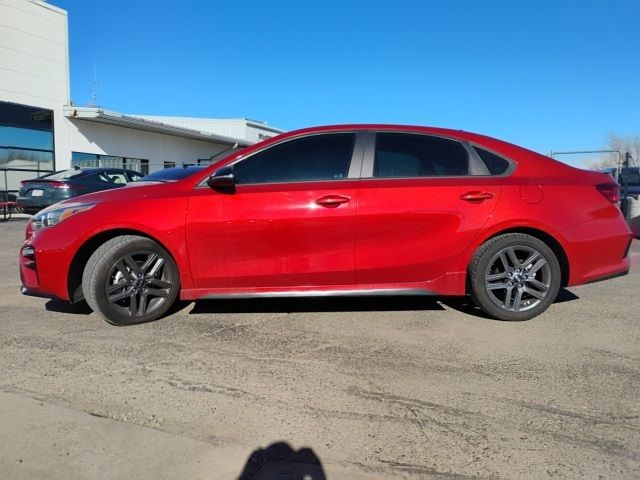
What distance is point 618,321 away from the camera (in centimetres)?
445

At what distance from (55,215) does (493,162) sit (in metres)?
3.74

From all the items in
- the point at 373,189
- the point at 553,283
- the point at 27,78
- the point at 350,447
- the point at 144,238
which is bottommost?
the point at 350,447

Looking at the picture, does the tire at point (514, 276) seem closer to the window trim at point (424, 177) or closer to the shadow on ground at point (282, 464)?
the window trim at point (424, 177)

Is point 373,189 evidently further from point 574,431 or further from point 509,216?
point 574,431

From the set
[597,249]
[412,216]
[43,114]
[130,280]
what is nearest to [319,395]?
[412,216]

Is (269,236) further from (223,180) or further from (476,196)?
(476,196)

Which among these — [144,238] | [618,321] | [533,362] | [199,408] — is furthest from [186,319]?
[618,321]

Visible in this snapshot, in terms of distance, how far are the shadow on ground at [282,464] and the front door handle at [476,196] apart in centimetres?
257

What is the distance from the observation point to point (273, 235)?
13.4 ft

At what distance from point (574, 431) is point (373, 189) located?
2.27 meters

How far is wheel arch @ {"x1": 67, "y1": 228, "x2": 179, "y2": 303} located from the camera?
4.12 meters

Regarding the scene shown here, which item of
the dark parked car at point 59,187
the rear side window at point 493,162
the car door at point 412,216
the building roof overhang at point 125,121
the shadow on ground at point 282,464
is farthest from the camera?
the building roof overhang at point 125,121

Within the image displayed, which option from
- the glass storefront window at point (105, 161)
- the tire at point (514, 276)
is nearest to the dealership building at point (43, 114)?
the glass storefront window at point (105, 161)

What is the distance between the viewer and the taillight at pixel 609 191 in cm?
446
